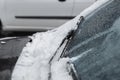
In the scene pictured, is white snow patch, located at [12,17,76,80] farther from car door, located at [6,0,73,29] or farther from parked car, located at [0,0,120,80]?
car door, located at [6,0,73,29]

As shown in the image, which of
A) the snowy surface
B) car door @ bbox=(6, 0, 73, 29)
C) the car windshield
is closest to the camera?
the car windshield

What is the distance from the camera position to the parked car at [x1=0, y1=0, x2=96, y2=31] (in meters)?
6.82

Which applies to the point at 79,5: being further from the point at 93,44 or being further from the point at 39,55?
the point at 93,44

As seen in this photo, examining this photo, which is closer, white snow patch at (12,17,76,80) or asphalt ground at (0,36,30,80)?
white snow patch at (12,17,76,80)

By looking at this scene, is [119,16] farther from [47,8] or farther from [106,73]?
[47,8]

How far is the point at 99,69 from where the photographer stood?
248 cm

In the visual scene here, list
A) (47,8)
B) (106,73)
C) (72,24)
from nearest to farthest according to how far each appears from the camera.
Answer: (106,73), (72,24), (47,8)

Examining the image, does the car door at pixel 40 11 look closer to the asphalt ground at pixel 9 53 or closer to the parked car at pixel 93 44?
the asphalt ground at pixel 9 53

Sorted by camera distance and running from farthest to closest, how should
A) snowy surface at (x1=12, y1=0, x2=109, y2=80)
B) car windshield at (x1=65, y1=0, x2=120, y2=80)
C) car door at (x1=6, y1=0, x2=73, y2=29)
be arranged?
car door at (x1=6, y1=0, x2=73, y2=29)
snowy surface at (x1=12, y1=0, x2=109, y2=80)
car windshield at (x1=65, y1=0, x2=120, y2=80)

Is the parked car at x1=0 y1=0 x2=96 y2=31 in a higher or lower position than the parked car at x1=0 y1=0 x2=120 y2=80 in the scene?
higher

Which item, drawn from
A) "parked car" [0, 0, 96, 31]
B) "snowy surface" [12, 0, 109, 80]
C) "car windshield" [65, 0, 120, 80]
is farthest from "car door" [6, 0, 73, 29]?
"car windshield" [65, 0, 120, 80]

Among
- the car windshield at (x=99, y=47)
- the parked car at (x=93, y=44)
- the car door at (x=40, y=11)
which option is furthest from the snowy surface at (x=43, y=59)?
the car door at (x=40, y=11)

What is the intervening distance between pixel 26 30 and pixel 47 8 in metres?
0.68

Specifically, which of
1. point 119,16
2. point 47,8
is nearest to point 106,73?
point 119,16
